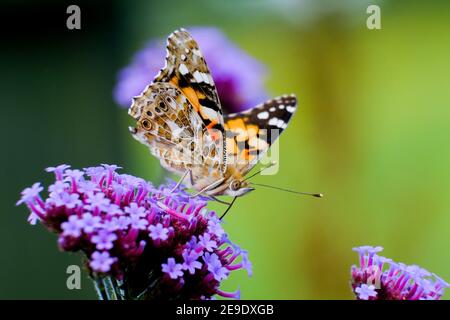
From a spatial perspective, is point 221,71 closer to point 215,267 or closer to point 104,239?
point 215,267

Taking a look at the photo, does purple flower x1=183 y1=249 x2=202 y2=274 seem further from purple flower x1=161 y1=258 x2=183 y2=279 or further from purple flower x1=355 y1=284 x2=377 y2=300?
purple flower x1=355 y1=284 x2=377 y2=300

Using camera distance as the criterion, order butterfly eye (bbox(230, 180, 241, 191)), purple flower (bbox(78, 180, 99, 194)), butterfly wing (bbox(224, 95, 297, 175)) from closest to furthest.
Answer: purple flower (bbox(78, 180, 99, 194)) → butterfly eye (bbox(230, 180, 241, 191)) → butterfly wing (bbox(224, 95, 297, 175))

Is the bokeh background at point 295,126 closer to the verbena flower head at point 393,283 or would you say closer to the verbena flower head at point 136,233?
the verbena flower head at point 393,283

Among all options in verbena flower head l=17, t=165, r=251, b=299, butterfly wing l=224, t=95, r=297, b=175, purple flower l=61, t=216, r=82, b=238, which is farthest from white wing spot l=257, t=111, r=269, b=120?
purple flower l=61, t=216, r=82, b=238

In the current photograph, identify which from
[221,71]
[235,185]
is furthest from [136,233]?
[221,71]

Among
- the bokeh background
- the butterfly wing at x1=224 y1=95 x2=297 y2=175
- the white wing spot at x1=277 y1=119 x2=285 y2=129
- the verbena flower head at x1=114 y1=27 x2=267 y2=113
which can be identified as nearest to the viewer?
the butterfly wing at x1=224 y1=95 x2=297 y2=175

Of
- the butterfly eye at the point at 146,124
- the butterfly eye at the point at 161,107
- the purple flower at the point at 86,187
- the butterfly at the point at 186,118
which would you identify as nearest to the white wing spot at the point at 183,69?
the butterfly at the point at 186,118
